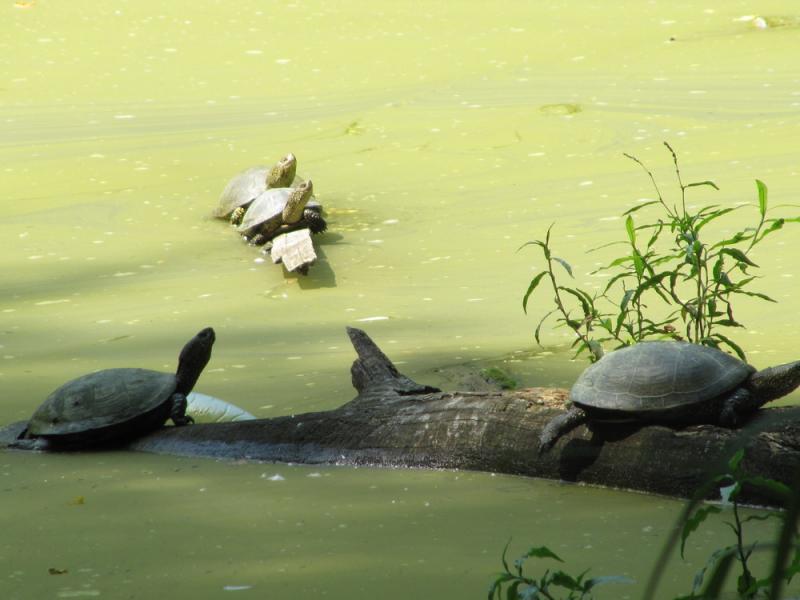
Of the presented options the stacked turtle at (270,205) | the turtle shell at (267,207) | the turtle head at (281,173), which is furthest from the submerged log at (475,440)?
the turtle head at (281,173)

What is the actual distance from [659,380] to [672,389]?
0.04 metres

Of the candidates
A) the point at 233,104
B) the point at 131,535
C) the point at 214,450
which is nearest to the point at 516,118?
the point at 233,104

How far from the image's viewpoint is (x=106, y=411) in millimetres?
3762

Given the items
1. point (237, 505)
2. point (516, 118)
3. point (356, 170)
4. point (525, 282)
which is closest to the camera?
point (237, 505)

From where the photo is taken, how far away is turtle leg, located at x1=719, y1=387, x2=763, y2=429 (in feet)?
9.85

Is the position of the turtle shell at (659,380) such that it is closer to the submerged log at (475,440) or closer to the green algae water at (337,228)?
the submerged log at (475,440)

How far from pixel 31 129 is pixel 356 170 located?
303 centimetres

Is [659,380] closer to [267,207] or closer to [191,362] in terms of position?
Result: [191,362]

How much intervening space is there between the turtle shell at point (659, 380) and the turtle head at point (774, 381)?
3cm

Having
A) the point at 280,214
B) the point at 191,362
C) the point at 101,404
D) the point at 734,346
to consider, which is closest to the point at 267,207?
the point at 280,214

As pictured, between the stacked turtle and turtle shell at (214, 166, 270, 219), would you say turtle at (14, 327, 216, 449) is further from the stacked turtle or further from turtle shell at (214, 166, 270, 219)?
turtle shell at (214, 166, 270, 219)

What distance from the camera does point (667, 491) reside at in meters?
2.91

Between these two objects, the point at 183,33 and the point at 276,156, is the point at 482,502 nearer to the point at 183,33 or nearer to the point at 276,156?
the point at 276,156

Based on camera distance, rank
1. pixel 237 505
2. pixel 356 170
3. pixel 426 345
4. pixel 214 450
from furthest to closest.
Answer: pixel 356 170 → pixel 426 345 → pixel 214 450 → pixel 237 505
